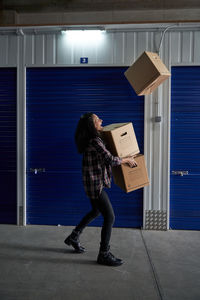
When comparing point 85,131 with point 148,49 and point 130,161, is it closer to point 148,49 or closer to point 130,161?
point 130,161

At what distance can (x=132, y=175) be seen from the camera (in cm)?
277

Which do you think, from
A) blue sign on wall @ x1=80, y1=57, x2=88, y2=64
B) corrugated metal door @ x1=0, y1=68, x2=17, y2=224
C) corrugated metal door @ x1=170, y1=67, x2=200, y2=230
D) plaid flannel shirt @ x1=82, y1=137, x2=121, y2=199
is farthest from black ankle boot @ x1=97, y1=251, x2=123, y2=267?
blue sign on wall @ x1=80, y1=57, x2=88, y2=64

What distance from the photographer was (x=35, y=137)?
3.85m

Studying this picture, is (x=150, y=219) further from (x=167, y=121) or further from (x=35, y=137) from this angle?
(x=35, y=137)

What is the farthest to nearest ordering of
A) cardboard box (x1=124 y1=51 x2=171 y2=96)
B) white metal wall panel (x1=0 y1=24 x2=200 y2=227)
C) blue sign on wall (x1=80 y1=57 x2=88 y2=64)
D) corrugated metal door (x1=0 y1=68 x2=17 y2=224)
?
1. corrugated metal door (x1=0 y1=68 x2=17 y2=224)
2. blue sign on wall (x1=80 y1=57 x2=88 y2=64)
3. white metal wall panel (x1=0 y1=24 x2=200 y2=227)
4. cardboard box (x1=124 y1=51 x2=171 y2=96)

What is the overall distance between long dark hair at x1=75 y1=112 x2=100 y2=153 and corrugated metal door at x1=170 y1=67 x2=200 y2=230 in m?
1.70

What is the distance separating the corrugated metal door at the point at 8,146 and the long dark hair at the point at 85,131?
5.89ft

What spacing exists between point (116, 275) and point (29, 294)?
2.85 ft

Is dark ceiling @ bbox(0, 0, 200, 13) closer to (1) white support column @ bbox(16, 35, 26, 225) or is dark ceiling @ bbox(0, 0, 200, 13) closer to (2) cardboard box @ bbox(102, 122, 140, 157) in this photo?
(1) white support column @ bbox(16, 35, 26, 225)

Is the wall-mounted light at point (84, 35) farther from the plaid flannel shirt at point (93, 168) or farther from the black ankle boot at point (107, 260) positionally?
the black ankle boot at point (107, 260)

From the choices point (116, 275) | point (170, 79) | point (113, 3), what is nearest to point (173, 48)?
point (170, 79)

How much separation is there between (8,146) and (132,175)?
2.26m

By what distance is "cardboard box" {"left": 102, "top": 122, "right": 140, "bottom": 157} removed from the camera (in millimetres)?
2518

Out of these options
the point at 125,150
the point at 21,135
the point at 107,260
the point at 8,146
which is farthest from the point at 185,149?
the point at 8,146
